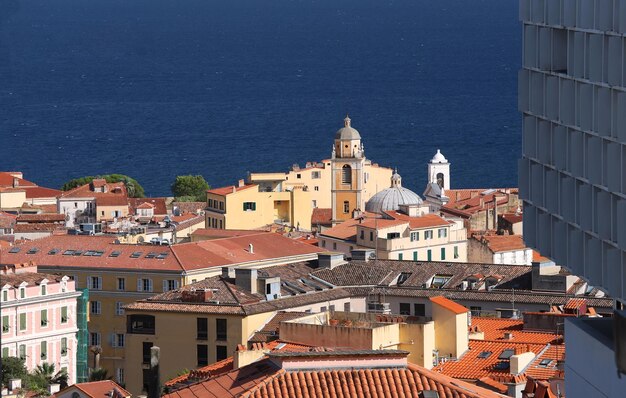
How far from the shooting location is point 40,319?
47.1 meters

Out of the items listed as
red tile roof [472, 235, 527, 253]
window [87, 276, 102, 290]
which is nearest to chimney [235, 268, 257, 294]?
window [87, 276, 102, 290]

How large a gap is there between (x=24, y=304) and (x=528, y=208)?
27.1m

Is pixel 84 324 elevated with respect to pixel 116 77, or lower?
lower

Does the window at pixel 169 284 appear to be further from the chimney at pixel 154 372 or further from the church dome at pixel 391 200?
the chimney at pixel 154 372

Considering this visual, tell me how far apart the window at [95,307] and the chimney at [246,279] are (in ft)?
19.8

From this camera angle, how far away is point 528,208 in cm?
2042

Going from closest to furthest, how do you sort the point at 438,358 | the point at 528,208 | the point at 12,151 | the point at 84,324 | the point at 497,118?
1. the point at 528,208
2. the point at 438,358
3. the point at 84,324
4. the point at 12,151
5. the point at 497,118

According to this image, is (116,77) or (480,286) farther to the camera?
(116,77)

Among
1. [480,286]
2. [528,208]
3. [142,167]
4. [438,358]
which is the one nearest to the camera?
[528,208]

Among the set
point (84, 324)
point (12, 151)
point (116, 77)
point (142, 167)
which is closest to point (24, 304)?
point (84, 324)

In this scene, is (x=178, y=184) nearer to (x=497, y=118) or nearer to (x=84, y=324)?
(x=84, y=324)

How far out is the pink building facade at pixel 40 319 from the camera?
150 ft

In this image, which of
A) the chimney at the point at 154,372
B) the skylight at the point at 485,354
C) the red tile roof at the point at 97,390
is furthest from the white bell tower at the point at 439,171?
the red tile roof at the point at 97,390

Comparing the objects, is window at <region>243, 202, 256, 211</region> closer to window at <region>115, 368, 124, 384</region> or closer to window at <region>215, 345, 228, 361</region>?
window at <region>115, 368, 124, 384</region>
